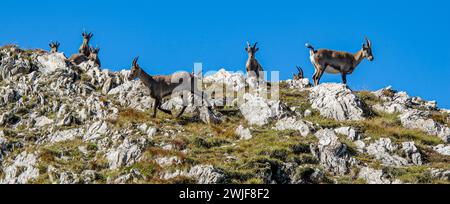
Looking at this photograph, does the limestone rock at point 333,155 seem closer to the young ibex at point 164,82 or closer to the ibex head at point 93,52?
the young ibex at point 164,82

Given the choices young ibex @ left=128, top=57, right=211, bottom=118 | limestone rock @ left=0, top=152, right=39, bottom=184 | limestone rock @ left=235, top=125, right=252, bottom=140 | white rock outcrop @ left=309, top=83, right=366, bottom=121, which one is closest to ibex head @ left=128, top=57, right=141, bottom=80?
young ibex @ left=128, top=57, right=211, bottom=118

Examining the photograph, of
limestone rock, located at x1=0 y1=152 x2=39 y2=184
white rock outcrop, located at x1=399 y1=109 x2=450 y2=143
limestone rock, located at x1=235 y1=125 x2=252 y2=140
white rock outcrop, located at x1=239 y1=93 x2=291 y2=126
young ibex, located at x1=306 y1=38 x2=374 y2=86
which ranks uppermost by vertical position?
young ibex, located at x1=306 y1=38 x2=374 y2=86

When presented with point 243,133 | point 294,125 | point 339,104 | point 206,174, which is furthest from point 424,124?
point 206,174

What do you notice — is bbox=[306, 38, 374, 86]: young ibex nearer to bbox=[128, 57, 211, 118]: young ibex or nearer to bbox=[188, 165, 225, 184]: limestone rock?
bbox=[128, 57, 211, 118]: young ibex

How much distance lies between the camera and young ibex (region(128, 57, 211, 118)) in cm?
3716

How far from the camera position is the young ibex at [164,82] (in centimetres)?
3716

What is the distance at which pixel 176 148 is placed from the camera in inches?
1233

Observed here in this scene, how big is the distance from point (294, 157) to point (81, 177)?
8.19 metres

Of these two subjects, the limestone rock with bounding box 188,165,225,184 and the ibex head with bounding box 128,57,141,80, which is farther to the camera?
the ibex head with bounding box 128,57,141,80

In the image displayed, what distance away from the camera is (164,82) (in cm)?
3731

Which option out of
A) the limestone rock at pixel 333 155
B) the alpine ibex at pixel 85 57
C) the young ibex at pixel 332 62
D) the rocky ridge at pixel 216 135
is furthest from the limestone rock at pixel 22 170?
the young ibex at pixel 332 62

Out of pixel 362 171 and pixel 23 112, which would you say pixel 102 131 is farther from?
pixel 362 171

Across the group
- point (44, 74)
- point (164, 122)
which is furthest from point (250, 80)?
point (44, 74)

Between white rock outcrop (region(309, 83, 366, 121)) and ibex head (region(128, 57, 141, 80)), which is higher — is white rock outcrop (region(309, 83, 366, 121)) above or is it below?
below
